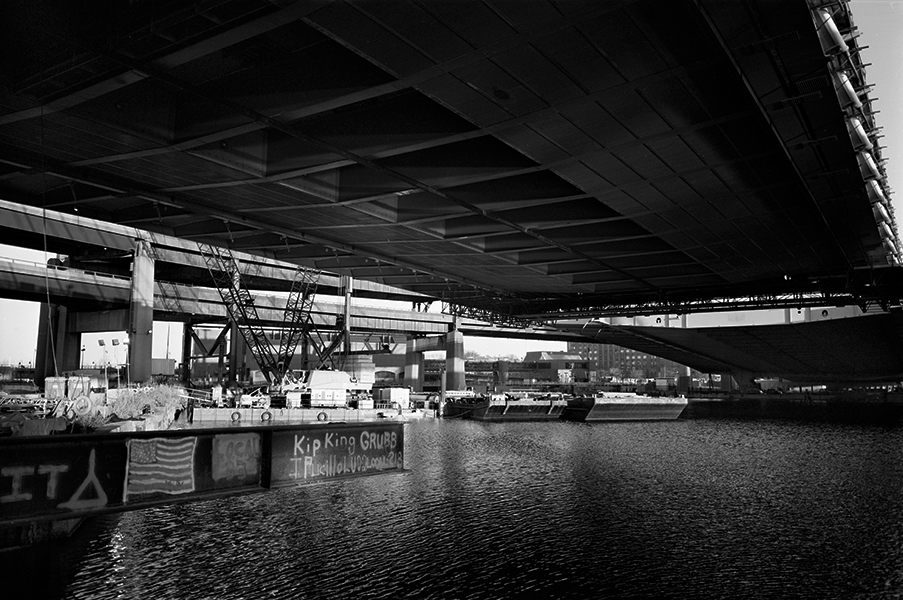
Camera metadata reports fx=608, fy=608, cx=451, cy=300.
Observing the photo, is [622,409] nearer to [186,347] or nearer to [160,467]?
[160,467]

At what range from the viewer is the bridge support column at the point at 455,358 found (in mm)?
105312

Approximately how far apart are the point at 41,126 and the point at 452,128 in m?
13.4

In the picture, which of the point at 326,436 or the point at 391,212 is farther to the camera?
the point at 391,212

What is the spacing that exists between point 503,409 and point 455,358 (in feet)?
98.9

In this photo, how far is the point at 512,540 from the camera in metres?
18.9

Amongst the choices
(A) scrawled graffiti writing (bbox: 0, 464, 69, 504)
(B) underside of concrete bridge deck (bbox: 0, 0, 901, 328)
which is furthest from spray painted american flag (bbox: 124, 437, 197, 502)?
(B) underside of concrete bridge deck (bbox: 0, 0, 901, 328)

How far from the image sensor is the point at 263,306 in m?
91.9

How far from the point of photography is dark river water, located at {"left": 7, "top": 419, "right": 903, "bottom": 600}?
14.8m

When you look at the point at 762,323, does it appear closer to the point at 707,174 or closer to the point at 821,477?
the point at 821,477

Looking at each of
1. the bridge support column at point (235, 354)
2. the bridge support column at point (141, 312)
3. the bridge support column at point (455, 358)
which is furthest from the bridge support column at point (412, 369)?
the bridge support column at point (141, 312)

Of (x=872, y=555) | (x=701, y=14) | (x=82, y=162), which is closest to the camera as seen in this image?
(x=701, y=14)

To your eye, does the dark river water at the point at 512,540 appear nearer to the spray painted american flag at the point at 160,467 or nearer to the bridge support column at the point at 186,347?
the spray painted american flag at the point at 160,467

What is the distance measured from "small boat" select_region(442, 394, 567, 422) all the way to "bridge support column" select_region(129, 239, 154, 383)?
37.0 metres

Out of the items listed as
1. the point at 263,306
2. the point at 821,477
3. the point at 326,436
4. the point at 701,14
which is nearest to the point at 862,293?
the point at 821,477
